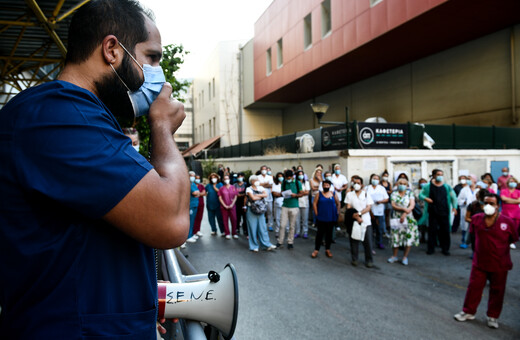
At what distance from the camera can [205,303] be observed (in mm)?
1967

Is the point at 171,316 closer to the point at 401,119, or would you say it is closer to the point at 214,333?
the point at 214,333

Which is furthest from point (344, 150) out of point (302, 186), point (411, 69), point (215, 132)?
point (215, 132)

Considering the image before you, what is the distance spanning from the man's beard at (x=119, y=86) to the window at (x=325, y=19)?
68.3 ft

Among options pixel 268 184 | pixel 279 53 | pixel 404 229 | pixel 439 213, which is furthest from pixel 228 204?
pixel 279 53

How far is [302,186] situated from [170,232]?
10.9 meters

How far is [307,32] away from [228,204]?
15199 mm

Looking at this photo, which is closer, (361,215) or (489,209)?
(489,209)

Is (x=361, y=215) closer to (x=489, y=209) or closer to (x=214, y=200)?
(x=489, y=209)

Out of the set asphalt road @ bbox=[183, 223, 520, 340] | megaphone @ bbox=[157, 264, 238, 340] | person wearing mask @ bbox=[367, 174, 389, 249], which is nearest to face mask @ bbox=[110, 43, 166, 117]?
megaphone @ bbox=[157, 264, 238, 340]

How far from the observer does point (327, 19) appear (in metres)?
20.7

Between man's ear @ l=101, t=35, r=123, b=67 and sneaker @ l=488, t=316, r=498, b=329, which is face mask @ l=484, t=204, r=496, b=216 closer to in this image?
sneaker @ l=488, t=316, r=498, b=329

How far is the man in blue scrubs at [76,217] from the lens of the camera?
2.97 ft

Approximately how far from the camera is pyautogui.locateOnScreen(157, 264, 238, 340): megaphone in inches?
76.6

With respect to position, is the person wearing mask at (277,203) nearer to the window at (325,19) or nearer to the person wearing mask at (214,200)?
the person wearing mask at (214,200)
